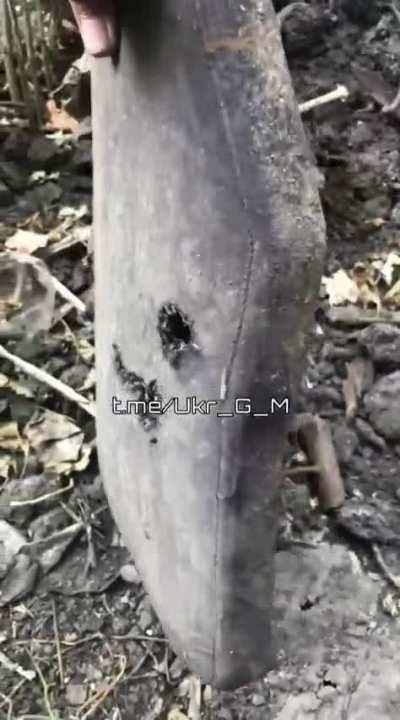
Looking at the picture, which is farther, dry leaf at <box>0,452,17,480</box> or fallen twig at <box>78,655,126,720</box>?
dry leaf at <box>0,452,17,480</box>

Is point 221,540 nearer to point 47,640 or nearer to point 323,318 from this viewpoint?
point 47,640

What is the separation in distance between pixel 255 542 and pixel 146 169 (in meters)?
0.43

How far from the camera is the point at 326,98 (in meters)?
2.35

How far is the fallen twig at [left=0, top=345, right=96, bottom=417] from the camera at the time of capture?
1.81 meters

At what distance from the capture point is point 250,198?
3.14 ft

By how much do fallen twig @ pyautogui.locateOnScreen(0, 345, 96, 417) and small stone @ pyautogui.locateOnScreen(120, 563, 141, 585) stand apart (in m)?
0.30

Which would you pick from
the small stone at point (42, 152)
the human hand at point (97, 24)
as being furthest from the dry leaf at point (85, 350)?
the human hand at point (97, 24)

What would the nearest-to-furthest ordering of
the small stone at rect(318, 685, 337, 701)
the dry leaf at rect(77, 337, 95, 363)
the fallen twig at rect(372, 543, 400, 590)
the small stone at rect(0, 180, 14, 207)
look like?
the small stone at rect(318, 685, 337, 701), the fallen twig at rect(372, 543, 400, 590), the dry leaf at rect(77, 337, 95, 363), the small stone at rect(0, 180, 14, 207)

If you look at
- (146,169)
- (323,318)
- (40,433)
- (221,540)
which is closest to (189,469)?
(221,540)

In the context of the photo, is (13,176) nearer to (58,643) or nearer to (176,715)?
(58,643)

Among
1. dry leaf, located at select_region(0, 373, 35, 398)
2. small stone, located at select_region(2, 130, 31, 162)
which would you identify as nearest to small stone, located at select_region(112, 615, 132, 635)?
dry leaf, located at select_region(0, 373, 35, 398)

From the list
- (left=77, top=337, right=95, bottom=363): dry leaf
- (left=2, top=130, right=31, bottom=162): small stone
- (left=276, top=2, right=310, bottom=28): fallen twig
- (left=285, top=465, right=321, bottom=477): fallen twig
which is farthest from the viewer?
(left=276, top=2, right=310, bottom=28): fallen twig

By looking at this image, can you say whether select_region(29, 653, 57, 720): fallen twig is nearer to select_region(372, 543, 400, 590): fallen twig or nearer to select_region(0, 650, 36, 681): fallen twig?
select_region(0, 650, 36, 681): fallen twig

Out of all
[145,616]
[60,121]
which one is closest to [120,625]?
[145,616]
